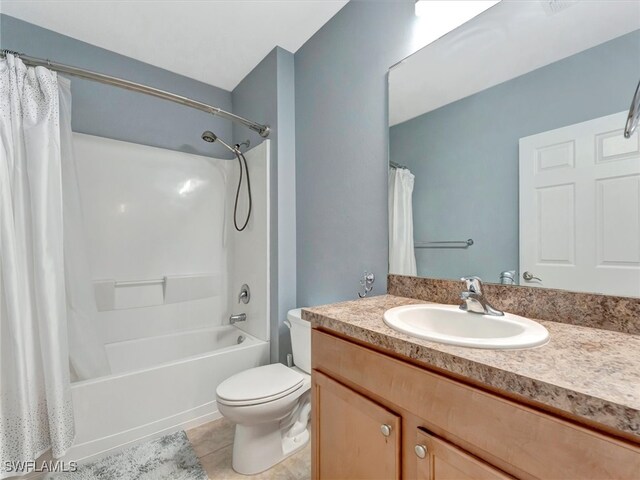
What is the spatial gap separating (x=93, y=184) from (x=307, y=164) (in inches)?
57.7

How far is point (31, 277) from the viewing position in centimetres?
129

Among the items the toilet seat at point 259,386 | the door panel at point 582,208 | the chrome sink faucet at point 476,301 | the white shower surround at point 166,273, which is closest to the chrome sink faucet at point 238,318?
the white shower surround at point 166,273

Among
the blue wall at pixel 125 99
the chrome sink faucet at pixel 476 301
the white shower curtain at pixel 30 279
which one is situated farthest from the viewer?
the blue wall at pixel 125 99

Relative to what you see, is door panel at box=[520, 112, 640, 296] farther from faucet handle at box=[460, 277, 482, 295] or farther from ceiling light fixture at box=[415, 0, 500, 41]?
ceiling light fixture at box=[415, 0, 500, 41]

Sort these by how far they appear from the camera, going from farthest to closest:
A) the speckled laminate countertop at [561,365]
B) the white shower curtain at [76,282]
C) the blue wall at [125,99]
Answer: the blue wall at [125,99] < the white shower curtain at [76,282] < the speckled laminate countertop at [561,365]

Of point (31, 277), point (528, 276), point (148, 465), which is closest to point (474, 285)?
point (528, 276)

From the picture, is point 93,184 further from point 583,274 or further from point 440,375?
point 583,274

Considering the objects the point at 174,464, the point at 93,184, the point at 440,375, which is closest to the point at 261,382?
the point at 174,464

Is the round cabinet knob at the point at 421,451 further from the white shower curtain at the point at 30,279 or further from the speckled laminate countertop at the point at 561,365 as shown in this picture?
the white shower curtain at the point at 30,279

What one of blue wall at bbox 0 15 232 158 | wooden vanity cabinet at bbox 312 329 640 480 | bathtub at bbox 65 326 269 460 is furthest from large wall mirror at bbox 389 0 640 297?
blue wall at bbox 0 15 232 158

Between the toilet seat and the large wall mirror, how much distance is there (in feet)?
2.52

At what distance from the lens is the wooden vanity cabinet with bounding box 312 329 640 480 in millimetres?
437

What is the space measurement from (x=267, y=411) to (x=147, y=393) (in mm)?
749

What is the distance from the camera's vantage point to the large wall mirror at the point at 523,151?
0.77m
